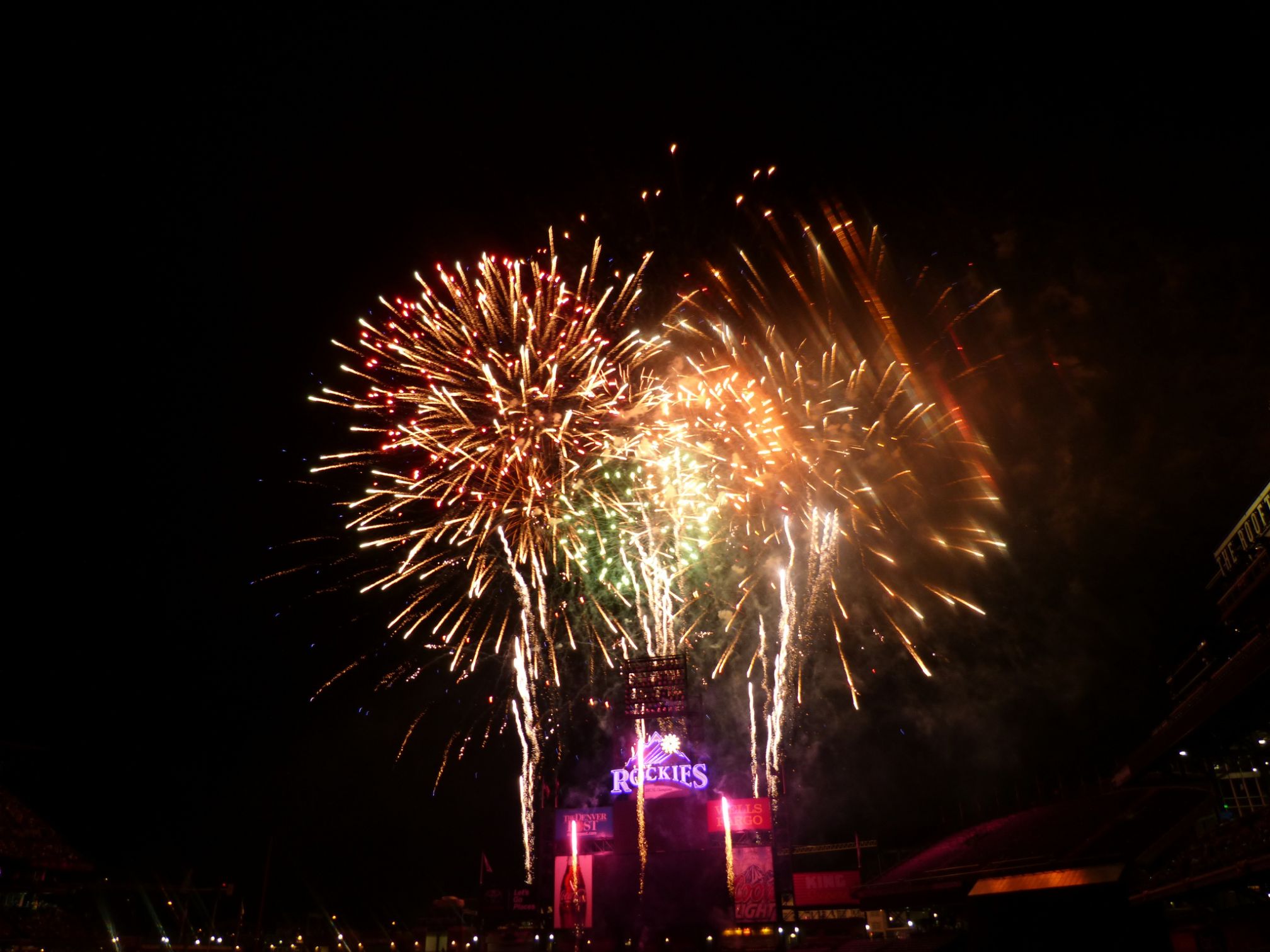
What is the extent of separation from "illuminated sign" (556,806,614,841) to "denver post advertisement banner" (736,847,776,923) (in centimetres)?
534

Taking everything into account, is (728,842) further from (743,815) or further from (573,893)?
(573,893)

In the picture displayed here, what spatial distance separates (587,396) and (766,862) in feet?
70.9

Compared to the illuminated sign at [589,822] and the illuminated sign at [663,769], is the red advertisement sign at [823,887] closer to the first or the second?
the illuminated sign at [663,769]

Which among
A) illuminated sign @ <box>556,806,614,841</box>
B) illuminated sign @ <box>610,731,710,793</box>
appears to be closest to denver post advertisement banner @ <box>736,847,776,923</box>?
illuminated sign @ <box>610,731,710,793</box>

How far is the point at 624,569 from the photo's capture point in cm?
2120

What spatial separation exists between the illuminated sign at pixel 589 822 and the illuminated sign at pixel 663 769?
3.43ft

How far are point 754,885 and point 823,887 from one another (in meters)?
2.47

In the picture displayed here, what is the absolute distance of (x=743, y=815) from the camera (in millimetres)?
30766

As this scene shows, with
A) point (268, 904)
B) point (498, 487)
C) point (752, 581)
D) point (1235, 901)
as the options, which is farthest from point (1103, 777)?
point (268, 904)

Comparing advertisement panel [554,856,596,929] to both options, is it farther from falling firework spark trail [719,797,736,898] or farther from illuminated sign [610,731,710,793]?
falling firework spark trail [719,797,736,898]

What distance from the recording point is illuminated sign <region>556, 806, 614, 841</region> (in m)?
32.7

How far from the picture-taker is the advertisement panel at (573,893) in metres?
31.0

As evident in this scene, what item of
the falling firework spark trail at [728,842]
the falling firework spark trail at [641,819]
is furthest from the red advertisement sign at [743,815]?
the falling firework spark trail at [641,819]

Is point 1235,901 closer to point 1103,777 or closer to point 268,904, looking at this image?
point 1103,777
